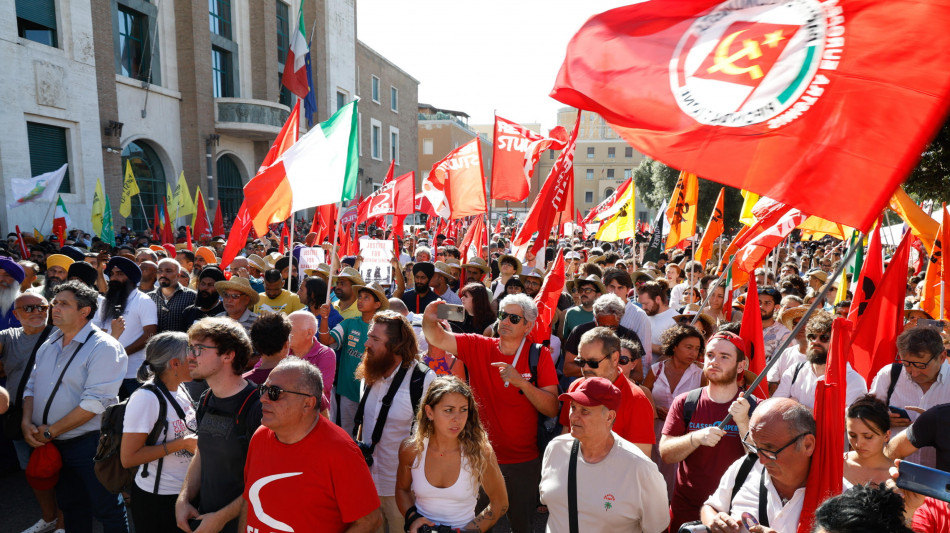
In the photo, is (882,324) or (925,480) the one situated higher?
(925,480)

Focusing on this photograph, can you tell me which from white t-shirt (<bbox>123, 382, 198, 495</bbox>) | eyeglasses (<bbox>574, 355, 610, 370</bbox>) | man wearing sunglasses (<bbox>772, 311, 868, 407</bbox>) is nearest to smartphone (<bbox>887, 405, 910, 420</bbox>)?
man wearing sunglasses (<bbox>772, 311, 868, 407</bbox>)

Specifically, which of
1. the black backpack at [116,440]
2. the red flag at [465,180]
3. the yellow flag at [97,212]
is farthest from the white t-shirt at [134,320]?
the yellow flag at [97,212]

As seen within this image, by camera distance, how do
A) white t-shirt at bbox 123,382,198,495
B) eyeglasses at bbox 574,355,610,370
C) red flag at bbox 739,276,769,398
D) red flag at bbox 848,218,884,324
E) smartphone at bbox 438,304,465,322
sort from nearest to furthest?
white t-shirt at bbox 123,382,198,495, eyeglasses at bbox 574,355,610,370, smartphone at bbox 438,304,465,322, red flag at bbox 739,276,769,398, red flag at bbox 848,218,884,324

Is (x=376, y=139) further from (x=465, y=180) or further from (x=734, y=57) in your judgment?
(x=734, y=57)

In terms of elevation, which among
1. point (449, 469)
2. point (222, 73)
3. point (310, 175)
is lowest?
point (449, 469)

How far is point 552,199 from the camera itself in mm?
4168

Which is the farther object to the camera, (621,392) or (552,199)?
(552,199)

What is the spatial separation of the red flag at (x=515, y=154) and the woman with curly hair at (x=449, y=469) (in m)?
5.33

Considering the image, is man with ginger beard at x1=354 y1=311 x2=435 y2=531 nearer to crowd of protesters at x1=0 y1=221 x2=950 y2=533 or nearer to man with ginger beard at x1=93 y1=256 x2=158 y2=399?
crowd of protesters at x1=0 y1=221 x2=950 y2=533

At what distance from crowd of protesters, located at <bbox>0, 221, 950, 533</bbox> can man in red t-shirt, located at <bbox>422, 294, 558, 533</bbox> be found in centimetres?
1

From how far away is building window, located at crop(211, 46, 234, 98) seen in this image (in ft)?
85.9

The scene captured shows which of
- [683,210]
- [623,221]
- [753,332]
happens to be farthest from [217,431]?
[623,221]

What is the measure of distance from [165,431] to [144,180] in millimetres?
22637

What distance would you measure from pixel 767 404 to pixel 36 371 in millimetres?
4439
